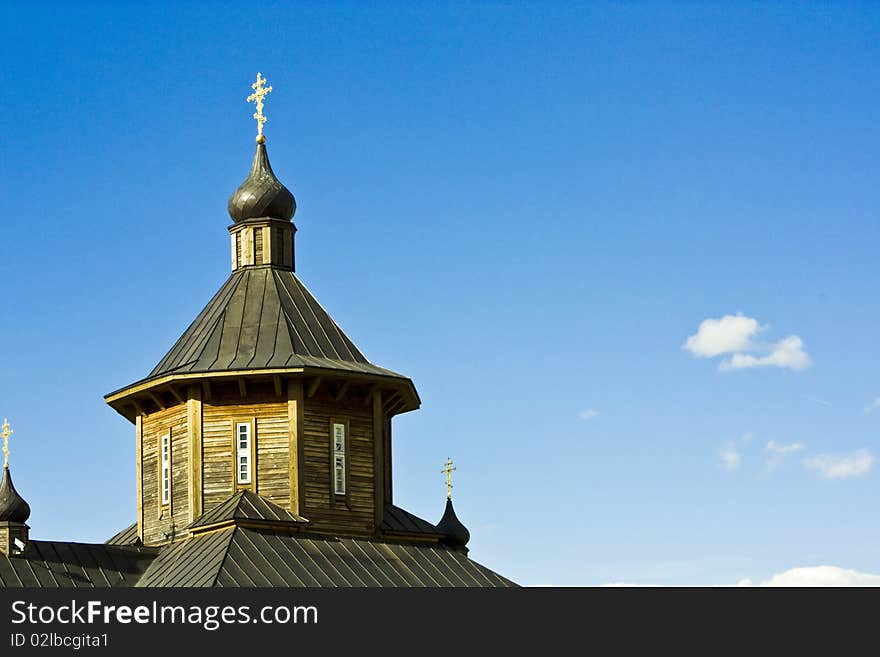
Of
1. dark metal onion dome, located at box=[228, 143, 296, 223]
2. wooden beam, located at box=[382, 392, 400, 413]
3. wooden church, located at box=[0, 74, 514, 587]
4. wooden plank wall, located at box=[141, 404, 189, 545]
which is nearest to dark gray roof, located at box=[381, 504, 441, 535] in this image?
wooden church, located at box=[0, 74, 514, 587]

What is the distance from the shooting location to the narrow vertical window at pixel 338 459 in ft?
151

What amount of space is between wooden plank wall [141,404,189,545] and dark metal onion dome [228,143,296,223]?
216 inches

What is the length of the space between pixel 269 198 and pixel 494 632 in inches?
658

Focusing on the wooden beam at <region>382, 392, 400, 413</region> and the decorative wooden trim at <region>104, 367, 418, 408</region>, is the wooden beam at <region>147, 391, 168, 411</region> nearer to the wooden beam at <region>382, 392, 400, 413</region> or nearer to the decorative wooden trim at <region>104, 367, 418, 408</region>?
the decorative wooden trim at <region>104, 367, 418, 408</region>

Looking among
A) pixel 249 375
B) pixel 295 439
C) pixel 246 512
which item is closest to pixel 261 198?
pixel 249 375

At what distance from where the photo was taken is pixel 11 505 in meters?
44.2

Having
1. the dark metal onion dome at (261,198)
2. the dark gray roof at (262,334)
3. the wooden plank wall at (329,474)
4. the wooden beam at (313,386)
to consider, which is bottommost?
the wooden plank wall at (329,474)

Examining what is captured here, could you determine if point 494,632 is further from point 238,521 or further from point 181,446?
point 181,446

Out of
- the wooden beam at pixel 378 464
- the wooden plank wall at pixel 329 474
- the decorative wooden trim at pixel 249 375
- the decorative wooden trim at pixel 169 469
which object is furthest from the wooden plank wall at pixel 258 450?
the wooden beam at pixel 378 464

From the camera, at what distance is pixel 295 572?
1672 inches

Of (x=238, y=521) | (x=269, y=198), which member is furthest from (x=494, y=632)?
(x=269, y=198)

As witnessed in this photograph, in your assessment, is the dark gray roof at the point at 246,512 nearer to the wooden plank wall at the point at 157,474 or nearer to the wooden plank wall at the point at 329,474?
the wooden plank wall at the point at 329,474

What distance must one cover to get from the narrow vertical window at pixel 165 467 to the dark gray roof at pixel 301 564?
4.68 feet

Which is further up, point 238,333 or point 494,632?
point 238,333
